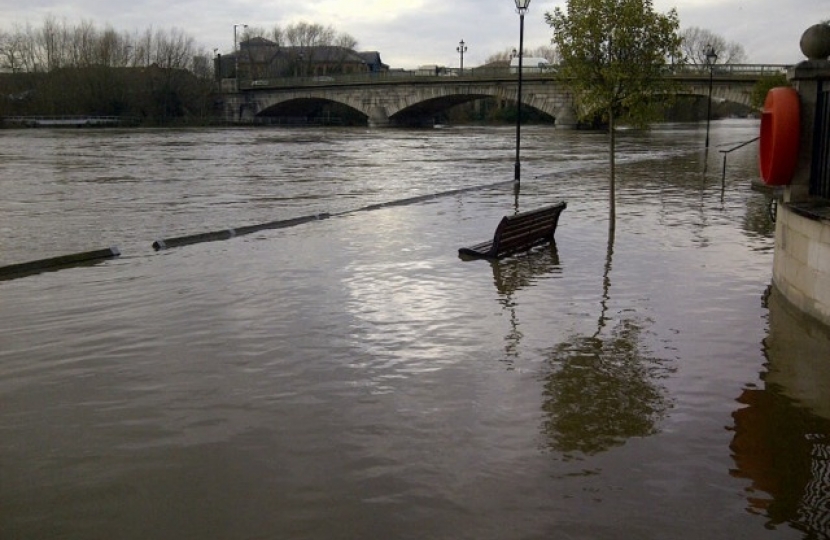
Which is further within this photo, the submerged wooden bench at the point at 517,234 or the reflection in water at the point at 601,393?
the submerged wooden bench at the point at 517,234

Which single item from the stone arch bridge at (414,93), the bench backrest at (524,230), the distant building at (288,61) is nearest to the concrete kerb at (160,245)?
the bench backrest at (524,230)

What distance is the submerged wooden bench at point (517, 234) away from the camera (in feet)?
42.3

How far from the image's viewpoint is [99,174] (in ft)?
106

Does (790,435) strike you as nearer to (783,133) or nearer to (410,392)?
(410,392)

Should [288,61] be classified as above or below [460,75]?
above

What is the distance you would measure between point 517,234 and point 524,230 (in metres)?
0.23

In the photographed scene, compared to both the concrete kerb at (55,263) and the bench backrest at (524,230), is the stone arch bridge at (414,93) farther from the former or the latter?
the concrete kerb at (55,263)

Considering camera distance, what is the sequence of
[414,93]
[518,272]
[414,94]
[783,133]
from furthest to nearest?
[414,94] → [414,93] → [518,272] → [783,133]

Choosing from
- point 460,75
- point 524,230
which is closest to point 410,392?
point 524,230

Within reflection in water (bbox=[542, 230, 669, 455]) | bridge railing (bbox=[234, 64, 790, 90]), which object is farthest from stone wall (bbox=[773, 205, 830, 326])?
bridge railing (bbox=[234, 64, 790, 90])

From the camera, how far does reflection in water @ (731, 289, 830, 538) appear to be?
16.5 feet

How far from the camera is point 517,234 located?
13328 mm

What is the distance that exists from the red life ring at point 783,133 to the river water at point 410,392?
5.04 ft

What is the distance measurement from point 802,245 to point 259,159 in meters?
36.2
